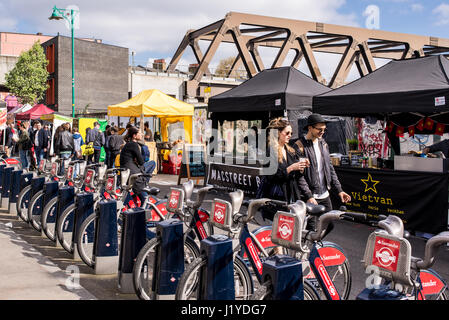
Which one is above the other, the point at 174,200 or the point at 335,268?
the point at 174,200

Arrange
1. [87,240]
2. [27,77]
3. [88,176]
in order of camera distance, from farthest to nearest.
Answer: [27,77], [88,176], [87,240]

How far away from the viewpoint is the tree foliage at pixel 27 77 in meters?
44.3

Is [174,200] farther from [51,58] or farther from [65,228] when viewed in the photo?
[51,58]

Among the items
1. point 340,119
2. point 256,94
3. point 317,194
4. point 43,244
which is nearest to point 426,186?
point 317,194

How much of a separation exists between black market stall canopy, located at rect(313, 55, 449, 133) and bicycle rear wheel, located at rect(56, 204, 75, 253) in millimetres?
5449

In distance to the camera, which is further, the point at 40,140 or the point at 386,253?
the point at 40,140

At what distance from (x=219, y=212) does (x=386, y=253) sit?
1.58 m

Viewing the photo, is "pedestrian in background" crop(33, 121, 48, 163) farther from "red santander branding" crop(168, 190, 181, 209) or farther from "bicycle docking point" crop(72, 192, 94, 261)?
"red santander branding" crop(168, 190, 181, 209)

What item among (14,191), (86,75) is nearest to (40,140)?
(14,191)

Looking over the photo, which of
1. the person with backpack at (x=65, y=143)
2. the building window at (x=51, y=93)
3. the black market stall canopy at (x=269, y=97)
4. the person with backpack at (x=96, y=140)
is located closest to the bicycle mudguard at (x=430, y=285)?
the black market stall canopy at (x=269, y=97)

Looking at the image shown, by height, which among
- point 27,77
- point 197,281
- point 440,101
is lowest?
point 197,281

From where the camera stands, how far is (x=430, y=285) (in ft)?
10.9

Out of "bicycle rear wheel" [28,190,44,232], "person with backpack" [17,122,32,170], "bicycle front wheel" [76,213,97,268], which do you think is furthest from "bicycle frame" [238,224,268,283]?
"person with backpack" [17,122,32,170]

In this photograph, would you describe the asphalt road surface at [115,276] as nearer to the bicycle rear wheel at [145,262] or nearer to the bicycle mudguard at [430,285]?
the bicycle rear wheel at [145,262]
